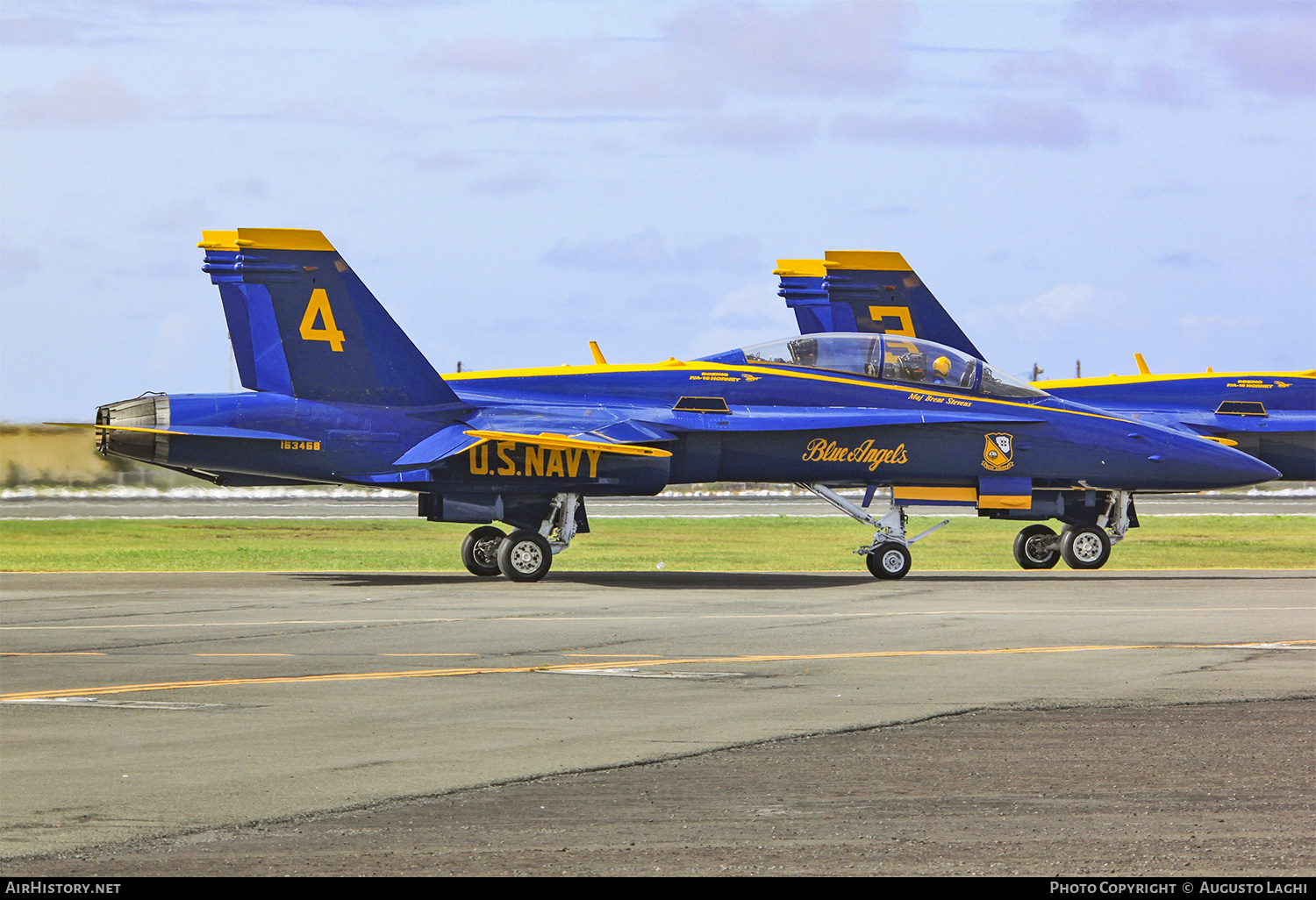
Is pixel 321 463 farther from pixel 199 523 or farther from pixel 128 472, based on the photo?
pixel 199 523

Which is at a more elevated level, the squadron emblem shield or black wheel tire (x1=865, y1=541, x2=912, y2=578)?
the squadron emblem shield

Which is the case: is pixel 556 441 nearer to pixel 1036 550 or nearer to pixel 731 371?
pixel 731 371

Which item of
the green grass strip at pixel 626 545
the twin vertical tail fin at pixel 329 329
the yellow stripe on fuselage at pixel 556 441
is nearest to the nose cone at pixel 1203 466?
the green grass strip at pixel 626 545

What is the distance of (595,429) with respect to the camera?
21.5 meters

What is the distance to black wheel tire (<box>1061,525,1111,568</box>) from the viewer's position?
2400cm

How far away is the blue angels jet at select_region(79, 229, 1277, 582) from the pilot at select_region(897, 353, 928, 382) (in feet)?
0.13

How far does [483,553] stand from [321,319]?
14.1 feet

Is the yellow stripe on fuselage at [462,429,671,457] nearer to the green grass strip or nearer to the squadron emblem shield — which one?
the green grass strip

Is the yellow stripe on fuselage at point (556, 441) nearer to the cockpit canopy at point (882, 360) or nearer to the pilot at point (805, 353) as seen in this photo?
the cockpit canopy at point (882, 360)

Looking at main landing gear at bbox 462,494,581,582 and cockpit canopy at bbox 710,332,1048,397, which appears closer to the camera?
main landing gear at bbox 462,494,581,582

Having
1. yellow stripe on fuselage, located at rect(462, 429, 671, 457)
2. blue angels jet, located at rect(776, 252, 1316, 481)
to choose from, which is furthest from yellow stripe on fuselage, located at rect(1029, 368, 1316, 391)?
yellow stripe on fuselage, located at rect(462, 429, 671, 457)

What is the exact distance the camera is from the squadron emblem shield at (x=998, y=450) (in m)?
22.3

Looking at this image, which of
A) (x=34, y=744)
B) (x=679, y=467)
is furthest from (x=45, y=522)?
(x=34, y=744)

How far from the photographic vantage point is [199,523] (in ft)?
130
